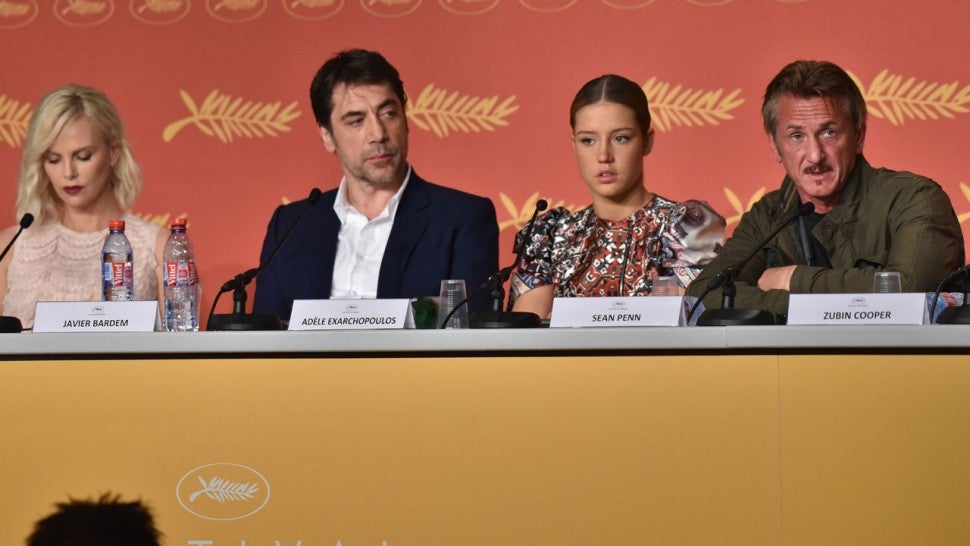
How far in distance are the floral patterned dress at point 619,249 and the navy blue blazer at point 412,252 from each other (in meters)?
0.15

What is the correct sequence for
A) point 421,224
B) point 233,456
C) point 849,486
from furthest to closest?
point 421,224
point 233,456
point 849,486

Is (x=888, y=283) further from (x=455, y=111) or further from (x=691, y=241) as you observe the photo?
(x=455, y=111)

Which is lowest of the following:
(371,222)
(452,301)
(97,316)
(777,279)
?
(97,316)

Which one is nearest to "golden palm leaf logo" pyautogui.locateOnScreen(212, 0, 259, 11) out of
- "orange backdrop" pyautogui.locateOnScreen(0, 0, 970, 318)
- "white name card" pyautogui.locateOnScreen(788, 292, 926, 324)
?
"orange backdrop" pyautogui.locateOnScreen(0, 0, 970, 318)

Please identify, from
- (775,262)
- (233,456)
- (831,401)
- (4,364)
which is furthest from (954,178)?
(4,364)

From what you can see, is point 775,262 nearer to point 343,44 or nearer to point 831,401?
point 831,401

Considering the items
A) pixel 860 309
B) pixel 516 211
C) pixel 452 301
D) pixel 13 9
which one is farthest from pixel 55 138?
pixel 860 309

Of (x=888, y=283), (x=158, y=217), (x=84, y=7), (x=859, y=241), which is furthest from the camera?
(x=84, y=7)

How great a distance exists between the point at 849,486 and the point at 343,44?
255cm

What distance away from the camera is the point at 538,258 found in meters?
3.61

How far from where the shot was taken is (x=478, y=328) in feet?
8.11

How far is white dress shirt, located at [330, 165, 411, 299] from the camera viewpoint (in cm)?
374

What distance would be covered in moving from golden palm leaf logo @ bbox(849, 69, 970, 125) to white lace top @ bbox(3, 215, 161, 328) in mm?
2222

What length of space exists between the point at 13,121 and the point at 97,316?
206 centimetres
